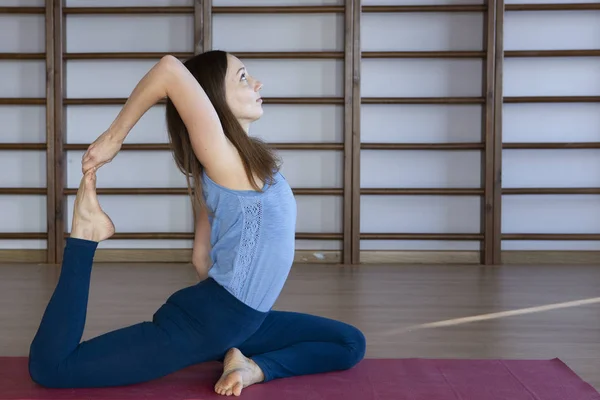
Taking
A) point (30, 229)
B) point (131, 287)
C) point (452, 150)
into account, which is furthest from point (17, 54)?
point (452, 150)

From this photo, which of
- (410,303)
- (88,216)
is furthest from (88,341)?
(410,303)

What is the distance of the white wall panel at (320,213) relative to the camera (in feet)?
16.8

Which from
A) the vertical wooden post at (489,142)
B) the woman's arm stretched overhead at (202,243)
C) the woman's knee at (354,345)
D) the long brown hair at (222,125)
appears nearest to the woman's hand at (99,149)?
the long brown hair at (222,125)

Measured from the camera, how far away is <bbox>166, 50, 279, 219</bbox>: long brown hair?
187cm

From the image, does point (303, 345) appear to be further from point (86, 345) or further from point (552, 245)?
point (552, 245)

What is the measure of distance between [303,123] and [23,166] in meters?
1.88

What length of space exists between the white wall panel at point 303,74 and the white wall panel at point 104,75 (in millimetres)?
745

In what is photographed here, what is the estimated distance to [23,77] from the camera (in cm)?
509

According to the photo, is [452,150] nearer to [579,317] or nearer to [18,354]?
[579,317]

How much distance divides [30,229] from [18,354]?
2844mm

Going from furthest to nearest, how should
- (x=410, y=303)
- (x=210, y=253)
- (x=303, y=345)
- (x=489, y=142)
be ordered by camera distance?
1. (x=489, y=142)
2. (x=410, y=303)
3. (x=303, y=345)
4. (x=210, y=253)

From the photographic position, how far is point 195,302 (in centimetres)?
187

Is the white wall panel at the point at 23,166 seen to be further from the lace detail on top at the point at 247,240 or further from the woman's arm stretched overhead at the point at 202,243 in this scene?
the lace detail on top at the point at 247,240

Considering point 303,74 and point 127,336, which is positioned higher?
point 303,74
